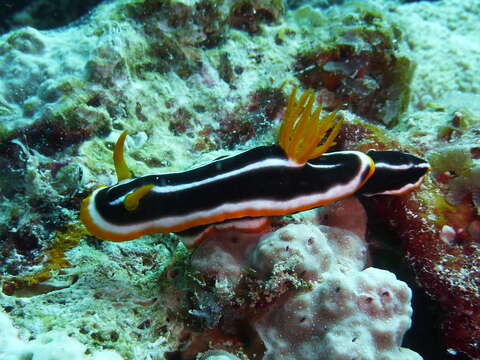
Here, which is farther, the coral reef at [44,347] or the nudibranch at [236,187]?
the nudibranch at [236,187]

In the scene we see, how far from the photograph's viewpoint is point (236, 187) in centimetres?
282

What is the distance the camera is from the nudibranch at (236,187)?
2715mm

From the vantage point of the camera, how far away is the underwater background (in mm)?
2506

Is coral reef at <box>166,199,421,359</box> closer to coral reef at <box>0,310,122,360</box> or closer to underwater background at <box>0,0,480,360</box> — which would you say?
underwater background at <box>0,0,480,360</box>

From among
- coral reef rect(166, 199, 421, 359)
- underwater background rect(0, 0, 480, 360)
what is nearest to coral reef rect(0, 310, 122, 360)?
underwater background rect(0, 0, 480, 360)

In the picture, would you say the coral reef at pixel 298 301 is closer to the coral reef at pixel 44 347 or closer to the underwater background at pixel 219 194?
Answer: the underwater background at pixel 219 194

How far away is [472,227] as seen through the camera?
3.09 m

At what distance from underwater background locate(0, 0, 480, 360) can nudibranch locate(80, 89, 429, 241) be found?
0.25 metres

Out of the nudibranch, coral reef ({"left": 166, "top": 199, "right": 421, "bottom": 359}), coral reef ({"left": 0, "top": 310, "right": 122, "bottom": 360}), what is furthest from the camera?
the nudibranch

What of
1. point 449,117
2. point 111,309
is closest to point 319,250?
point 111,309

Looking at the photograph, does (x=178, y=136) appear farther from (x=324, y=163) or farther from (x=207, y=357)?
(x=207, y=357)

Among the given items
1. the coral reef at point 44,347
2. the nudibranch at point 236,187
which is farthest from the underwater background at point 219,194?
the nudibranch at point 236,187

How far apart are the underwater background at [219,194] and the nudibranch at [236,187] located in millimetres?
251

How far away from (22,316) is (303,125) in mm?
2344
